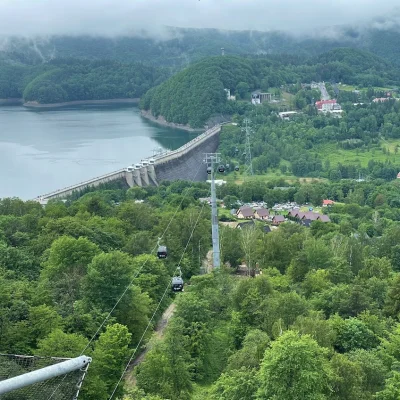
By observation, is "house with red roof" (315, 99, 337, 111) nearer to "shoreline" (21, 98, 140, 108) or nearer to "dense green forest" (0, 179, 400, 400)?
"shoreline" (21, 98, 140, 108)

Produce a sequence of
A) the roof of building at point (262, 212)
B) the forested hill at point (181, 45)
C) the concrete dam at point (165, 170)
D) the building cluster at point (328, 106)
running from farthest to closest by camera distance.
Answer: the forested hill at point (181, 45)
the building cluster at point (328, 106)
the concrete dam at point (165, 170)
the roof of building at point (262, 212)

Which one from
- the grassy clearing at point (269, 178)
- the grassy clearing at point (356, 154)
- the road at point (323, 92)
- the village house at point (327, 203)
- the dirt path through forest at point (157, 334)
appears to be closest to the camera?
the dirt path through forest at point (157, 334)

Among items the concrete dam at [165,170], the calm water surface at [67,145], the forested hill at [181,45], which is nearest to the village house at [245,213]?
the concrete dam at [165,170]

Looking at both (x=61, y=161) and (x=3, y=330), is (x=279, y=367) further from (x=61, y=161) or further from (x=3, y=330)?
(x=61, y=161)

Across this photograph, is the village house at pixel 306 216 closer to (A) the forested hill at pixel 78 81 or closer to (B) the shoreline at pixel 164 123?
(B) the shoreline at pixel 164 123

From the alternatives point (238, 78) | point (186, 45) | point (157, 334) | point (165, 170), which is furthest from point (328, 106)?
→ point (186, 45)

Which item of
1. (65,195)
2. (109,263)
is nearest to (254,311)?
(109,263)
